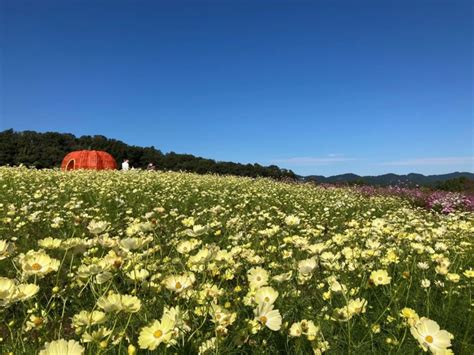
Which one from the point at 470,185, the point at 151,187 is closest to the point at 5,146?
the point at 151,187

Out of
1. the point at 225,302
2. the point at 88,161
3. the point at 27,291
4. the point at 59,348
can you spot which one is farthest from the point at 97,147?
the point at 59,348

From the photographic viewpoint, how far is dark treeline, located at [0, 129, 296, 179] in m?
34.1

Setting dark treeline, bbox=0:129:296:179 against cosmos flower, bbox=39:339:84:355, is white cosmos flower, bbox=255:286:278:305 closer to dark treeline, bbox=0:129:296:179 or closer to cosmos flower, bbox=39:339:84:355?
cosmos flower, bbox=39:339:84:355

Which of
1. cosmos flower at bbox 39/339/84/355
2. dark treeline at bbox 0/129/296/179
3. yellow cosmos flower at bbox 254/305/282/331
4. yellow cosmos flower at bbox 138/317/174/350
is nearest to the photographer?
cosmos flower at bbox 39/339/84/355

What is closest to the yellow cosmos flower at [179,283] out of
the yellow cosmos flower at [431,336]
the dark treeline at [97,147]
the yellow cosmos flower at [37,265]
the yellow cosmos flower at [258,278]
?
the yellow cosmos flower at [258,278]

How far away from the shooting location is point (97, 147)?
43.1 m

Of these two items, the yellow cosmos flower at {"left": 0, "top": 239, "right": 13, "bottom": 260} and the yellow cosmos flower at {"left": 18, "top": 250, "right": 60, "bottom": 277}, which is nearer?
the yellow cosmos flower at {"left": 18, "top": 250, "right": 60, "bottom": 277}

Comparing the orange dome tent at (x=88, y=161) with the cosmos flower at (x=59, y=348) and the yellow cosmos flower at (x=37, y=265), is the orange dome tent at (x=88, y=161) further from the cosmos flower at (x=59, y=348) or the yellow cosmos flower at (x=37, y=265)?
the cosmos flower at (x=59, y=348)

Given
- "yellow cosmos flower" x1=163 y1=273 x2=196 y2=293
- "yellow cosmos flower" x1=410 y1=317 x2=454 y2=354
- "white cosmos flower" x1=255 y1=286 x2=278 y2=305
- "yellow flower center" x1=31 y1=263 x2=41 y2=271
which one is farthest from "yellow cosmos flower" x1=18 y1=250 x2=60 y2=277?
"yellow cosmos flower" x1=410 y1=317 x2=454 y2=354

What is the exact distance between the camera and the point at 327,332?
193cm

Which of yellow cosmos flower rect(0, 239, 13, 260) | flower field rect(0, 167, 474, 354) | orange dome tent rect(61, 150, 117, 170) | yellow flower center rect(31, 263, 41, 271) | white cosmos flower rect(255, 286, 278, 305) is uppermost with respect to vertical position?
orange dome tent rect(61, 150, 117, 170)

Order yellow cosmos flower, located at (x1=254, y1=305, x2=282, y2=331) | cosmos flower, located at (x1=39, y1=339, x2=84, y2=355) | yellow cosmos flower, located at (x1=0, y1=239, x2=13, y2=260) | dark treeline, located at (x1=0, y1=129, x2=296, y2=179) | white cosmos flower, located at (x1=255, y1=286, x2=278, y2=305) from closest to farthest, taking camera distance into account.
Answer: cosmos flower, located at (x1=39, y1=339, x2=84, y2=355) < yellow cosmos flower, located at (x1=254, y1=305, x2=282, y2=331) < white cosmos flower, located at (x1=255, y1=286, x2=278, y2=305) < yellow cosmos flower, located at (x1=0, y1=239, x2=13, y2=260) < dark treeline, located at (x1=0, y1=129, x2=296, y2=179)

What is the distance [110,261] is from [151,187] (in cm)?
798

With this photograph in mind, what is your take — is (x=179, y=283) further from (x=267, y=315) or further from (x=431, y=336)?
(x=431, y=336)
